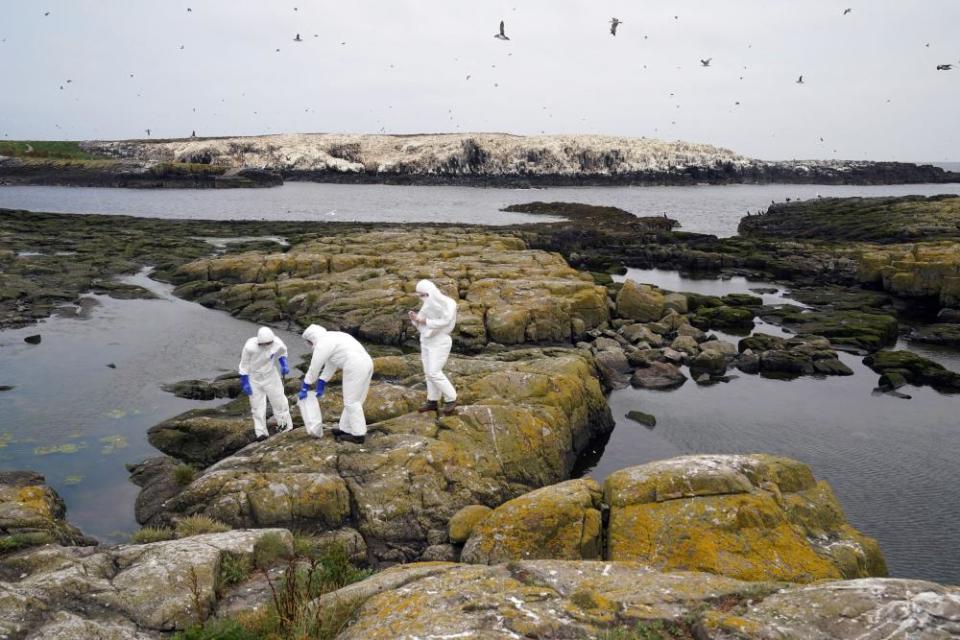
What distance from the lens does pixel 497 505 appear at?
1359 centimetres

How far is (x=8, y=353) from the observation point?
24578 mm

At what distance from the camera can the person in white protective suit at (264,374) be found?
1404cm

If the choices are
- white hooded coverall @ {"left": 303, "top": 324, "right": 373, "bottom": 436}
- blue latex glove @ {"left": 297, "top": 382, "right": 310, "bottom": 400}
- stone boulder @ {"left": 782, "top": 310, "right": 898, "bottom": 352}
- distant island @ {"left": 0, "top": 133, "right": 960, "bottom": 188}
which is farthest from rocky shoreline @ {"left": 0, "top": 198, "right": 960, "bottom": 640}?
distant island @ {"left": 0, "top": 133, "right": 960, "bottom": 188}

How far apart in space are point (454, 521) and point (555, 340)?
656 inches

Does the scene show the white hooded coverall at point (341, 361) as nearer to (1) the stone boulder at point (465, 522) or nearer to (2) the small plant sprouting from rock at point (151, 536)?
(1) the stone boulder at point (465, 522)

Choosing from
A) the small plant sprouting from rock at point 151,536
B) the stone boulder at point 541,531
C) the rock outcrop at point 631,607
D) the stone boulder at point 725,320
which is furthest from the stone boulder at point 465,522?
the stone boulder at point 725,320

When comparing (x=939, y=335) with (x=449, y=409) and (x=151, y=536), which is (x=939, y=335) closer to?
(x=449, y=409)

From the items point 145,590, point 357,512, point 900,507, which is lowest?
point 900,507

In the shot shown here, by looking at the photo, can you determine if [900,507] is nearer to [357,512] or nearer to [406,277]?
[357,512]

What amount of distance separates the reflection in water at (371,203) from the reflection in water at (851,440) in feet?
164

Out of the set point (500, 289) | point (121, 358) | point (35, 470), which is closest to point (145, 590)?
point (35, 470)

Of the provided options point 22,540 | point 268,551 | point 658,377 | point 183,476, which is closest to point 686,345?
point 658,377

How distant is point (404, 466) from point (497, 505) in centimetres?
225

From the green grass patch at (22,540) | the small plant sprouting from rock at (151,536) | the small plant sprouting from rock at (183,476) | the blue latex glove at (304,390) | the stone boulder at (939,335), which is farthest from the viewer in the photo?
the stone boulder at (939,335)
